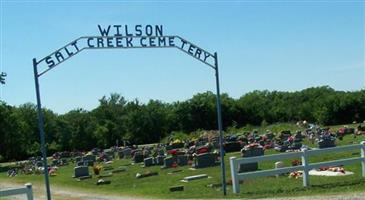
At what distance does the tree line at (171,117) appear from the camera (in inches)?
2881

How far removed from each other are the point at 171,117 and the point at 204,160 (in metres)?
56.1

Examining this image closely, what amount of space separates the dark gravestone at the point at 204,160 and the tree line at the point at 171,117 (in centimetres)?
4749

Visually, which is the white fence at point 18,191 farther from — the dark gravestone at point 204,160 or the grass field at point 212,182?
the dark gravestone at point 204,160

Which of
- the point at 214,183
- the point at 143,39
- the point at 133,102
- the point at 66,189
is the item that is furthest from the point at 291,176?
the point at 133,102

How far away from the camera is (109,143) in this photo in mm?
82188

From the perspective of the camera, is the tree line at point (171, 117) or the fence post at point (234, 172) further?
the tree line at point (171, 117)

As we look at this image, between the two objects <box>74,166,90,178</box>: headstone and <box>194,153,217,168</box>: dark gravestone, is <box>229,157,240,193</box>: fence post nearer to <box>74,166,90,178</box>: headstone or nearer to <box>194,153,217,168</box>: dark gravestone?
<box>194,153,217,168</box>: dark gravestone

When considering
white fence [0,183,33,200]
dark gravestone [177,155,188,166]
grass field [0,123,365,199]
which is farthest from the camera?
dark gravestone [177,155,188,166]

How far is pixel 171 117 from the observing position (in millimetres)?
83812

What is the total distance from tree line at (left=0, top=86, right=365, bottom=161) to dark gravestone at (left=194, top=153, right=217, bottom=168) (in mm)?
47485

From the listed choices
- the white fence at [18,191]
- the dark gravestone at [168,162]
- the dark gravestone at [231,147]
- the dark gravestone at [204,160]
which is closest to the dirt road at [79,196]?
the white fence at [18,191]

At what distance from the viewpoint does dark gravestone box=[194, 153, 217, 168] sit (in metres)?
27.6

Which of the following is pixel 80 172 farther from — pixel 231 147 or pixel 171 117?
pixel 171 117

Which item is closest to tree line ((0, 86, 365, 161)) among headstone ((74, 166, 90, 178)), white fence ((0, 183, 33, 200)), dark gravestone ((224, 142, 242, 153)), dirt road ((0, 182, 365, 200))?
dark gravestone ((224, 142, 242, 153))
